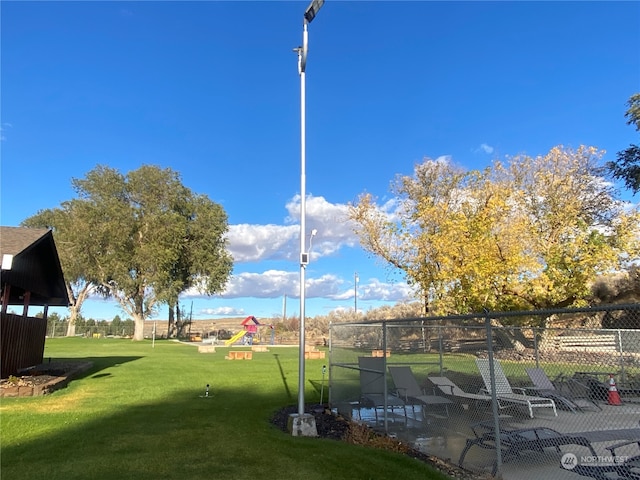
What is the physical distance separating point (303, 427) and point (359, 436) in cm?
104

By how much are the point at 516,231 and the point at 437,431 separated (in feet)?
55.5

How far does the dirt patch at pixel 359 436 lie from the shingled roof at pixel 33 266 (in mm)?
9053

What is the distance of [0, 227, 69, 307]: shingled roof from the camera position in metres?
13.6

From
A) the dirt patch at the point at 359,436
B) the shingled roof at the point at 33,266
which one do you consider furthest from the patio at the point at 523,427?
the shingled roof at the point at 33,266

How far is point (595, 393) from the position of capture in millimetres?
9641

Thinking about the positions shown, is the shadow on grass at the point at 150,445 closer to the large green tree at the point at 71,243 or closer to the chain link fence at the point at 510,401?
the chain link fence at the point at 510,401

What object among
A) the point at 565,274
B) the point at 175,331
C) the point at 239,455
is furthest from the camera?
the point at 175,331

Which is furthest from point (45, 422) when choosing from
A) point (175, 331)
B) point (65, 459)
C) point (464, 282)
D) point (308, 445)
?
point (175, 331)

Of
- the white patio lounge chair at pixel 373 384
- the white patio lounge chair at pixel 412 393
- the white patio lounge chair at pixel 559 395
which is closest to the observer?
the white patio lounge chair at pixel 412 393

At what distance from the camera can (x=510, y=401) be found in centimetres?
789

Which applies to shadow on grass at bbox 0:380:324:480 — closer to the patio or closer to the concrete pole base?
the concrete pole base

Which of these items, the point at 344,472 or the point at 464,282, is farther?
the point at 464,282

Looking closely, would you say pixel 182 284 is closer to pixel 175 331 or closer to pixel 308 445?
pixel 175 331

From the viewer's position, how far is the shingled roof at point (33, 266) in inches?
536
